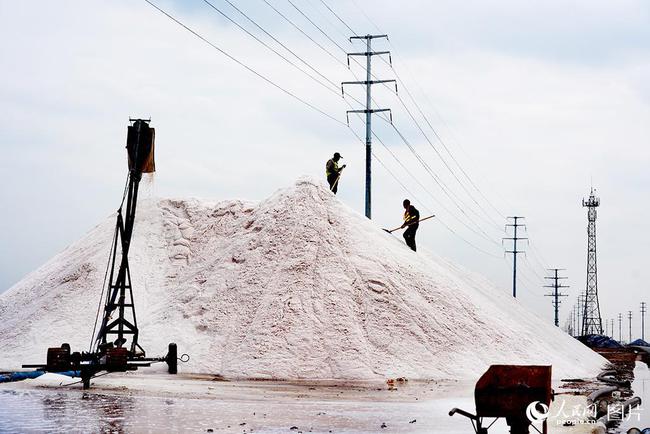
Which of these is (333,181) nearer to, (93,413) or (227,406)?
(227,406)

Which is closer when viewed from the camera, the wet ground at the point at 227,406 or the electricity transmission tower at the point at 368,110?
the wet ground at the point at 227,406

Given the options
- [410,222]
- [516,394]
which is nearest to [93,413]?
[516,394]

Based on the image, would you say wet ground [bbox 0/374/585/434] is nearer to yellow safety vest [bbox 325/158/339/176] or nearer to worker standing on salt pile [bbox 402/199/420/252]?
worker standing on salt pile [bbox 402/199/420/252]

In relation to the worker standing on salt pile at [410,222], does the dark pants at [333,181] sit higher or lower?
higher

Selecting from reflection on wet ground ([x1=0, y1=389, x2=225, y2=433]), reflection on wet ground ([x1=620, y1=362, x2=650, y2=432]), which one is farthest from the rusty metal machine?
reflection on wet ground ([x1=0, y1=389, x2=225, y2=433])

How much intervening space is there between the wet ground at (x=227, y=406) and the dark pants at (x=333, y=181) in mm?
12929

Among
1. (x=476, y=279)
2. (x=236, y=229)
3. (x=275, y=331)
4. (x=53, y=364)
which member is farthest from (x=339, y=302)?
(x=476, y=279)

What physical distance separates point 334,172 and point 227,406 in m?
19.0

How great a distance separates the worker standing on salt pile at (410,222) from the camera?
34.2 meters

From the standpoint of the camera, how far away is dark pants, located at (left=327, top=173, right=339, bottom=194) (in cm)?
3619

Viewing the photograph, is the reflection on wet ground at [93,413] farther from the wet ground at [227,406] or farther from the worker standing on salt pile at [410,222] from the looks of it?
the worker standing on salt pile at [410,222]

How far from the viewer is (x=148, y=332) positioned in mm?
28484

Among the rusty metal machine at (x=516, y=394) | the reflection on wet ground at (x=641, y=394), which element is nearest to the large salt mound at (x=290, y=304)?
the reflection on wet ground at (x=641, y=394)

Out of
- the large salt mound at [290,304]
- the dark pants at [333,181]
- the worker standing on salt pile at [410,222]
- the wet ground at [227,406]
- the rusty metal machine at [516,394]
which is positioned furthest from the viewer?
the dark pants at [333,181]
